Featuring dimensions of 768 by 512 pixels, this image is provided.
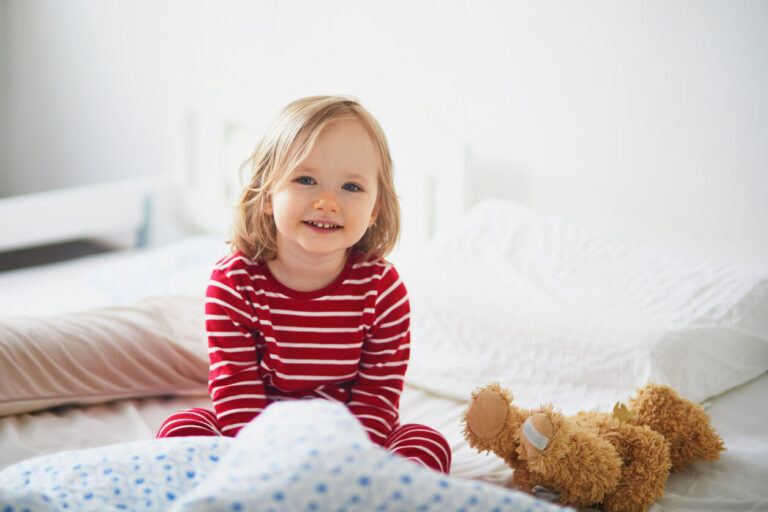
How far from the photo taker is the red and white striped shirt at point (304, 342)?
1.06 metres

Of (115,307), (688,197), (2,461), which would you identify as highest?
(688,197)

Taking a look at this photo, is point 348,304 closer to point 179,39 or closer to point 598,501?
point 598,501

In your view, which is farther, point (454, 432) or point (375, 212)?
point (454, 432)

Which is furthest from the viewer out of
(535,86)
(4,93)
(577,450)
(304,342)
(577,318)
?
(4,93)

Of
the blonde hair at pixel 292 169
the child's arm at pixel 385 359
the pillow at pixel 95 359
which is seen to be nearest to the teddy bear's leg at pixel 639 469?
the child's arm at pixel 385 359

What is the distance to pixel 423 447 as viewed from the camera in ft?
3.26

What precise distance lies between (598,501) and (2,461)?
2.52 feet

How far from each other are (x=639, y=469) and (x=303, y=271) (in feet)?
1.64

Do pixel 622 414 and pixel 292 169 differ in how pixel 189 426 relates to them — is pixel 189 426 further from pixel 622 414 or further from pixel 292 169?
pixel 622 414

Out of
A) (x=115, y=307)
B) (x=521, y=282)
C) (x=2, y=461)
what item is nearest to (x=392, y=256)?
(x=521, y=282)

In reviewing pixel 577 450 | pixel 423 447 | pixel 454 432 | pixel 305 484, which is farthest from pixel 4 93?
pixel 305 484

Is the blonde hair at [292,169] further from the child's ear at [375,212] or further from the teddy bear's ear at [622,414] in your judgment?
the teddy bear's ear at [622,414]

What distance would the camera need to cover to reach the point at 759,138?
1498mm

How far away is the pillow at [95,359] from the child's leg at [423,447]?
1.42 ft
